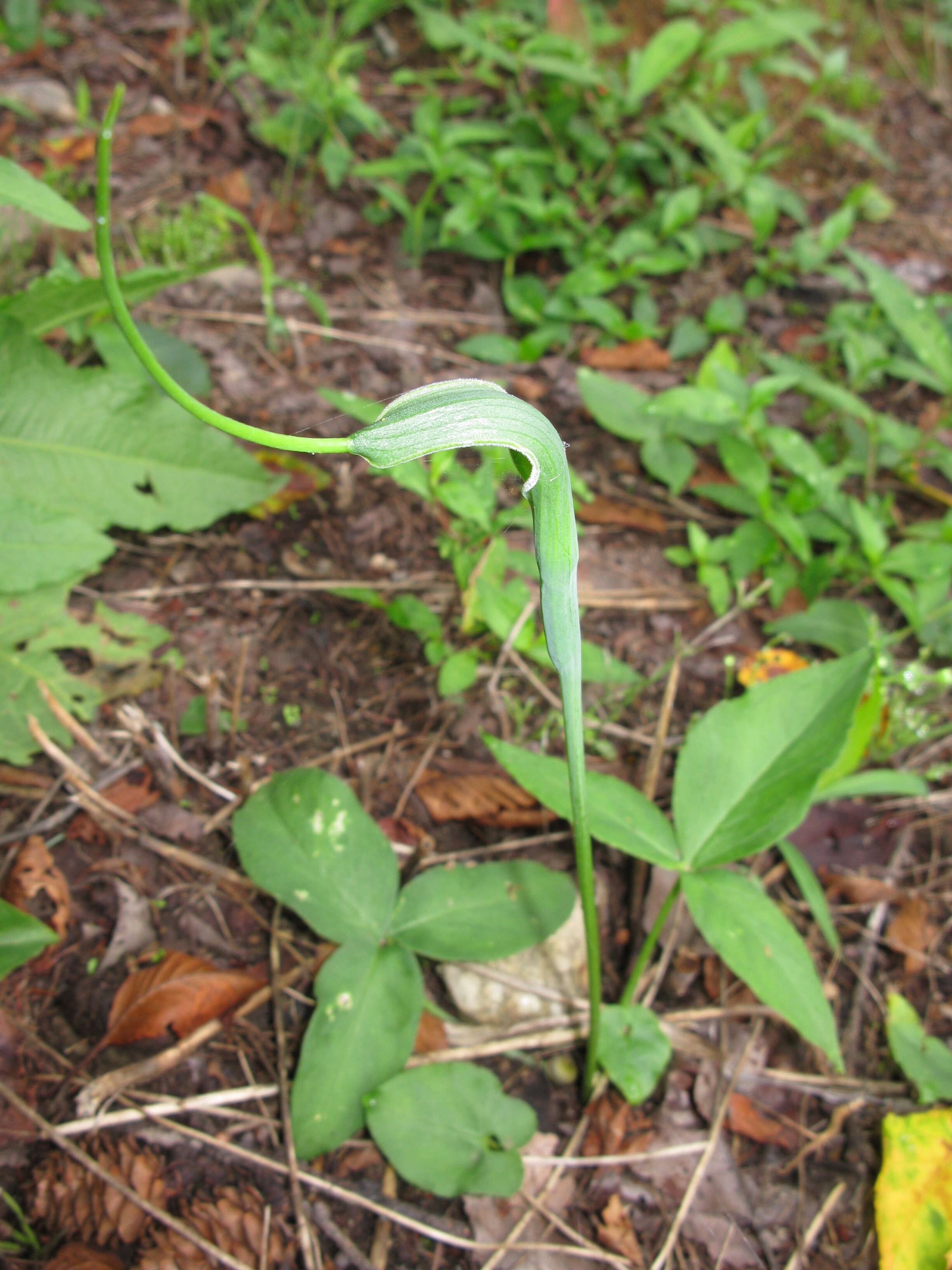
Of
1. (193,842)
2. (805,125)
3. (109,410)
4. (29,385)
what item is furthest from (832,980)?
(805,125)

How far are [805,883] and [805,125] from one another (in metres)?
3.82

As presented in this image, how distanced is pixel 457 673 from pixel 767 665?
0.84 meters

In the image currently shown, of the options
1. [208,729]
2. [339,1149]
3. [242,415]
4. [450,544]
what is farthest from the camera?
[242,415]

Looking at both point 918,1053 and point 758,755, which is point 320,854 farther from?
point 918,1053

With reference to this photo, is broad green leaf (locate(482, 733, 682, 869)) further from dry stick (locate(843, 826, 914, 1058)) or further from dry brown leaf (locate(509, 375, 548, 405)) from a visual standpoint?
dry brown leaf (locate(509, 375, 548, 405))

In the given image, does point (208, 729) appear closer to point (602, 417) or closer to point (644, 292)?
point (602, 417)

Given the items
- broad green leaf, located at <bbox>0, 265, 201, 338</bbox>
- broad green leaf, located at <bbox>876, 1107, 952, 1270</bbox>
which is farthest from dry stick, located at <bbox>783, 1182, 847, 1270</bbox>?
broad green leaf, located at <bbox>0, 265, 201, 338</bbox>

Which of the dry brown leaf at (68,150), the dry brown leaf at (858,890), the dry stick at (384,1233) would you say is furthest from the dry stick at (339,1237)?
the dry brown leaf at (68,150)

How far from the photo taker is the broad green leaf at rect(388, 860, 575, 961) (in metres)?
1.49

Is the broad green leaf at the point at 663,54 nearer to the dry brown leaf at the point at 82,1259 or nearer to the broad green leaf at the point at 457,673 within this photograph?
the broad green leaf at the point at 457,673

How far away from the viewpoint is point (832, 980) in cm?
179

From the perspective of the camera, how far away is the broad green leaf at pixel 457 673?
1.84m

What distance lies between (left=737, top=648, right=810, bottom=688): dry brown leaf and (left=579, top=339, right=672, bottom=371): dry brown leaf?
1237 millimetres

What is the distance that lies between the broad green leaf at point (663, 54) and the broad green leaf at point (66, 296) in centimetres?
221
